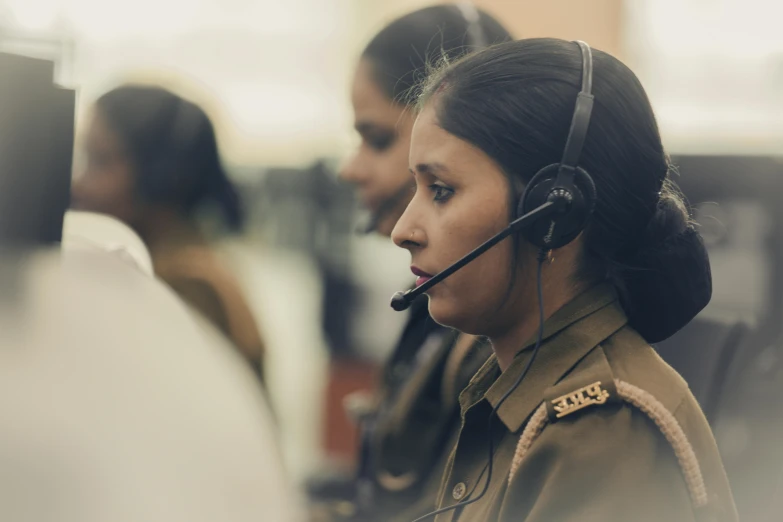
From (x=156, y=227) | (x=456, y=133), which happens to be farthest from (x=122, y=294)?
(x=156, y=227)

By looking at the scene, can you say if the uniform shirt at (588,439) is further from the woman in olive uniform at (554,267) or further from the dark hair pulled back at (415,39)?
the dark hair pulled back at (415,39)

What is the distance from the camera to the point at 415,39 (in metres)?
1.46

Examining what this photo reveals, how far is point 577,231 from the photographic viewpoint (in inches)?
32.7

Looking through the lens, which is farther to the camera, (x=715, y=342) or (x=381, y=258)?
(x=381, y=258)

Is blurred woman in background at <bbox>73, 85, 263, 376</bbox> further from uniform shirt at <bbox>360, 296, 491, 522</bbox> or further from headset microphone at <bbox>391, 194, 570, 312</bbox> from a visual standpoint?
headset microphone at <bbox>391, 194, 570, 312</bbox>

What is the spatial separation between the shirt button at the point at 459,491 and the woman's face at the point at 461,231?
0.45 ft

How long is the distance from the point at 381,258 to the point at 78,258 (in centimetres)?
411

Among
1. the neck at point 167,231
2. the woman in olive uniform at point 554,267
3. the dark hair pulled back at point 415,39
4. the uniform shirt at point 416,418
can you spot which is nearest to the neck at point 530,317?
the woman in olive uniform at point 554,267

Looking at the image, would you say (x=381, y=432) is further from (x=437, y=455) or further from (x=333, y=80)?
(x=333, y=80)

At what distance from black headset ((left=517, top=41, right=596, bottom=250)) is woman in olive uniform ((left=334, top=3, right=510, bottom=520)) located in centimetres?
55

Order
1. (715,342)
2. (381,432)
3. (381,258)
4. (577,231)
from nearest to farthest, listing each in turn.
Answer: (577,231) < (715,342) < (381,432) < (381,258)

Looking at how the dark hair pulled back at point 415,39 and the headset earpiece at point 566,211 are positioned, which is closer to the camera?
the headset earpiece at point 566,211

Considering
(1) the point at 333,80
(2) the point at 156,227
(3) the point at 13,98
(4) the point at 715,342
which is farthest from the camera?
(1) the point at 333,80

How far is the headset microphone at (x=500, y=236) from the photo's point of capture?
79 centimetres
